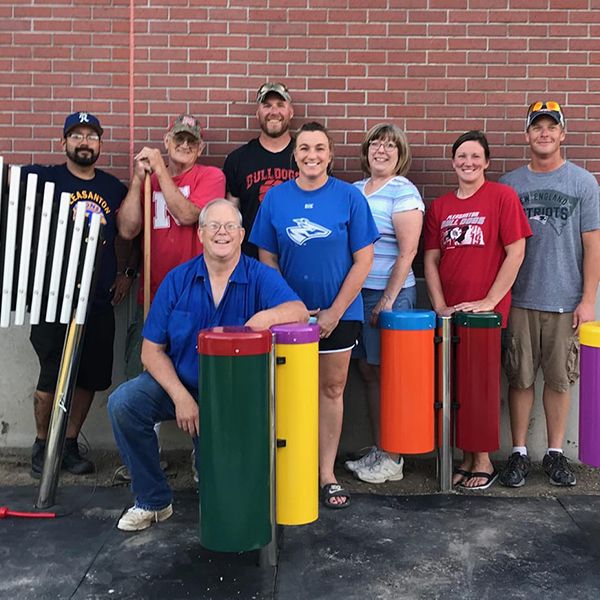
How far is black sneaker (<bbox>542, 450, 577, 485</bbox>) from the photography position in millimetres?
4551

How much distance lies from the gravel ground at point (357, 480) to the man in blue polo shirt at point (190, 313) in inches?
43.8

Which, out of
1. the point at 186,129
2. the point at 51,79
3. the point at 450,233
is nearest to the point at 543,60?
the point at 450,233

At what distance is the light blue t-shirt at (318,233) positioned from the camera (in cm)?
400

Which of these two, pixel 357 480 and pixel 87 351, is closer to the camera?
pixel 357 480

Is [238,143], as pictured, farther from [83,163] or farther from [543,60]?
[543,60]

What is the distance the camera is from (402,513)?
406cm

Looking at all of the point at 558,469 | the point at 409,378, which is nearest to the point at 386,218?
the point at 409,378

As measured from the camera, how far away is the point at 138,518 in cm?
378

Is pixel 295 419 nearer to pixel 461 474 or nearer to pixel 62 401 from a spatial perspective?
pixel 62 401

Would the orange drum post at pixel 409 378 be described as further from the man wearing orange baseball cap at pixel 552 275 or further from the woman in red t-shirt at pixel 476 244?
the man wearing orange baseball cap at pixel 552 275

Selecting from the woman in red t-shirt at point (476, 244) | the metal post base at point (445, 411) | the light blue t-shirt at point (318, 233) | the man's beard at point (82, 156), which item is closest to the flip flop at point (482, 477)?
the woman in red t-shirt at point (476, 244)

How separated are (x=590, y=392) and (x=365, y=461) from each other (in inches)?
66.2

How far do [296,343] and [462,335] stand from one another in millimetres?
1403

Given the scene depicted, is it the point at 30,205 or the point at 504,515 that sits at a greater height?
the point at 30,205
